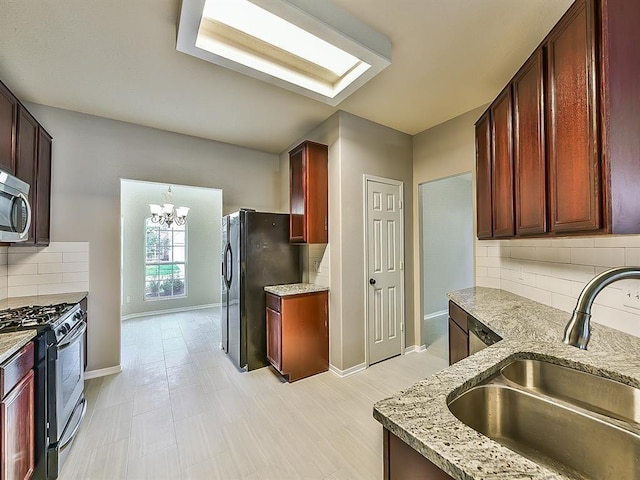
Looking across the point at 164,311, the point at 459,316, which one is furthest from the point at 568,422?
the point at 164,311

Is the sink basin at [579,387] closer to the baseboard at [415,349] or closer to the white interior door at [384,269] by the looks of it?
the white interior door at [384,269]

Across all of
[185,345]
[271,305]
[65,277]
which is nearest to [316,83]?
[271,305]

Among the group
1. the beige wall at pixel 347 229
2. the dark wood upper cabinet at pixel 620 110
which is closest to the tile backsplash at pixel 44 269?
the beige wall at pixel 347 229

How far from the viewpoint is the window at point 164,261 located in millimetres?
5660

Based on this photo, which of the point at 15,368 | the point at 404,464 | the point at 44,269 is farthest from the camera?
the point at 44,269

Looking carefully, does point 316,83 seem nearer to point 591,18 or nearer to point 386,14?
point 386,14

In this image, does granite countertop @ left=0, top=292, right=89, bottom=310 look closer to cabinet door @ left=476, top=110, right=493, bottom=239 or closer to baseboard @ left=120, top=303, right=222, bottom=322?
baseboard @ left=120, top=303, right=222, bottom=322

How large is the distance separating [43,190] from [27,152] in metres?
0.41

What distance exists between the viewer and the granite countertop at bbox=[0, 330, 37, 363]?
1.22 metres

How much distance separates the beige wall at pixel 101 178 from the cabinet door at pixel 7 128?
0.76 meters

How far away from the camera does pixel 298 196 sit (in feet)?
10.1

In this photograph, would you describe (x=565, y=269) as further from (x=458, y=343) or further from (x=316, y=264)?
(x=316, y=264)

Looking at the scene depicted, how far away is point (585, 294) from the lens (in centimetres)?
91

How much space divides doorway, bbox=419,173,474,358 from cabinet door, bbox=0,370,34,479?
4484mm
